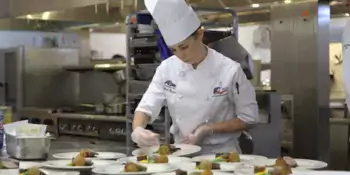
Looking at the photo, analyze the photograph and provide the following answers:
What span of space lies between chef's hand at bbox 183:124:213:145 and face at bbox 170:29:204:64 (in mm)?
320

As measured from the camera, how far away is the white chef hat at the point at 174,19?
2.58m

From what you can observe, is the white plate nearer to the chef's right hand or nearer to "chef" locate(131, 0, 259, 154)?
the chef's right hand

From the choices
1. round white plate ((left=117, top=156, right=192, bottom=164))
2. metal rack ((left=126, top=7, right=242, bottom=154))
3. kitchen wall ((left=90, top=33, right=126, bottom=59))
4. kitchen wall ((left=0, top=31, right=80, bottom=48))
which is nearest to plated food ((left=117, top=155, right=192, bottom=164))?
round white plate ((left=117, top=156, right=192, bottom=164))

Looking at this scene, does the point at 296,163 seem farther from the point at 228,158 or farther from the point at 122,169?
the point at 122,169

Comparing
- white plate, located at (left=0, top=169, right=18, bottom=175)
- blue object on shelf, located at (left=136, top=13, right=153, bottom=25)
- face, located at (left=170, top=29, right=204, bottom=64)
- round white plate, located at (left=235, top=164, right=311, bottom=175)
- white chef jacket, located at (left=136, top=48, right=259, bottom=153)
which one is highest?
blue object on shelf, located at (left=136, top=13, right=153, bottom=25)

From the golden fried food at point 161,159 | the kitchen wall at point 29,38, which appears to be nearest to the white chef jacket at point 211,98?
the golden fried food at point 161,159

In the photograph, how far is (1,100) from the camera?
258 inches

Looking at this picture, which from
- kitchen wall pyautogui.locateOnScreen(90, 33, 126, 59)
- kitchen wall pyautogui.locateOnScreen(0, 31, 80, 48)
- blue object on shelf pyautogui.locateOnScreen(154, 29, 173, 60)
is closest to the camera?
blue object on shelf pyautogui.locateOnScreen(154, 29, 173, 60)

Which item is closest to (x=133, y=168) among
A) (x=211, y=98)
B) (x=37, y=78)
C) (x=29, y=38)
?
(x=211, y=98)

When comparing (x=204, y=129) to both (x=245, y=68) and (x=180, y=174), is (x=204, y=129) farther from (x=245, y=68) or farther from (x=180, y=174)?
(x=245, y=68)

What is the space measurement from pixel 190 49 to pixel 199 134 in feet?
1.28

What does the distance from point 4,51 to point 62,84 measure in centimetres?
74

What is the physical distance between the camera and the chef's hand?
2512mm

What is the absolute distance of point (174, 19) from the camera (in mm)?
2637
